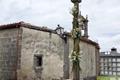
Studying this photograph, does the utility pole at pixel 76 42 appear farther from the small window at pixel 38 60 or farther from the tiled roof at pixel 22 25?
the small window at pixel 38 60

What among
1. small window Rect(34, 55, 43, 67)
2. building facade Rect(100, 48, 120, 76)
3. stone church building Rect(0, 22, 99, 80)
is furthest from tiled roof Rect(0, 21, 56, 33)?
building facade Rect(100, 48, 120, 76)

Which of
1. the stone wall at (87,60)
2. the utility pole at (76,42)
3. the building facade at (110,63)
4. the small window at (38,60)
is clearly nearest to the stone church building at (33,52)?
the small window at (38,60)

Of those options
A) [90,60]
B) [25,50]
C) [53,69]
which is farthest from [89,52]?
[25,50]

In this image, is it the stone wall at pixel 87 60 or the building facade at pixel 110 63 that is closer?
the stone wall at pixel 87 60

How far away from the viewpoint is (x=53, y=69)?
18.0 metres

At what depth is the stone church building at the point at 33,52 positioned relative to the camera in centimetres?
1577

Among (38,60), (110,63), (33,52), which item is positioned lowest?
(110,63)

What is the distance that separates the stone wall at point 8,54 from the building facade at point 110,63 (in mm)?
58877

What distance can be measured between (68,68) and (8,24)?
573 cm

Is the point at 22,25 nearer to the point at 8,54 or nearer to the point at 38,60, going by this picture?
the point at 8,54

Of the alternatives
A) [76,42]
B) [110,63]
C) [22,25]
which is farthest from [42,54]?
[110,63]

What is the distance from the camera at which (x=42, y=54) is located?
17.1 meters

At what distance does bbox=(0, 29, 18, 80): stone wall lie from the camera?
622 inches

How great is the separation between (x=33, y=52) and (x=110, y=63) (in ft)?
203
